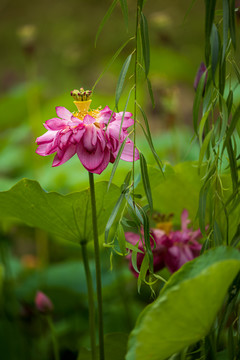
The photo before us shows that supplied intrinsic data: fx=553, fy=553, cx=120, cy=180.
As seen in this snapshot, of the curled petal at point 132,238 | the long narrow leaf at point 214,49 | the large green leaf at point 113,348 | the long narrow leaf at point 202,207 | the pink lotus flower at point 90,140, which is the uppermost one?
the long narrow leaf at point 214,49

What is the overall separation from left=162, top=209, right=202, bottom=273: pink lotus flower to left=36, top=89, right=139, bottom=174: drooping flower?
17 cm

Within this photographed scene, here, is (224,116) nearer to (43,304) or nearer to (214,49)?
(214,49)

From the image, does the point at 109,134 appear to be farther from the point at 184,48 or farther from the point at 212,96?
the point at 184,48

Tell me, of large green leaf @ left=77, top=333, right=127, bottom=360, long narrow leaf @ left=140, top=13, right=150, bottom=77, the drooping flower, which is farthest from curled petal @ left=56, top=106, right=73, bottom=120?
large green leaf @ left=77, top=333, right=127, bottom=360

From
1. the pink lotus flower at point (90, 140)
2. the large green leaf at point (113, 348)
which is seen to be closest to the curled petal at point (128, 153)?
the pink lotus flower at point (90, 140)

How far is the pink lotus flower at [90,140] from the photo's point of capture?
54 cm

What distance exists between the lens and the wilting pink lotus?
2.21ft

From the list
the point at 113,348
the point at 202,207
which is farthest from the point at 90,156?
the point at 113,348

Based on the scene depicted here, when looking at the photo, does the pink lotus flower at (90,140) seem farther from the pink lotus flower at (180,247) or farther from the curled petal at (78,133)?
the pink lotus flower at (180,247)

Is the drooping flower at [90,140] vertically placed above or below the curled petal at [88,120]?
below

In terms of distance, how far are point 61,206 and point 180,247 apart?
17cm

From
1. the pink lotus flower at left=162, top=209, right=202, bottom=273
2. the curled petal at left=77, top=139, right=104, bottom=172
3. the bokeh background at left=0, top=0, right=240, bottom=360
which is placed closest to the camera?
the curled petal at left=77, top=139, right=104, bottom=172

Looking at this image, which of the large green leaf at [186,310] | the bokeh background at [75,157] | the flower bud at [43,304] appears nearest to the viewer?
the large green leaf at [186,310]

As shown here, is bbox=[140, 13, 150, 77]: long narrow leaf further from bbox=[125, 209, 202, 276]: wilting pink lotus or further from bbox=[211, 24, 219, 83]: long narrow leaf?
bbox=[125, 209, 202, 276]: wilting pink lotus
